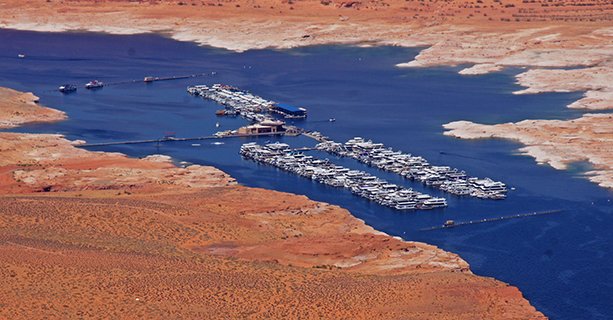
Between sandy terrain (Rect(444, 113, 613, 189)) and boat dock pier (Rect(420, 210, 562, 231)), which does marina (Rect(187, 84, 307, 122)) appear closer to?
sandy terrain (Rect(444, 113, 613, 189))

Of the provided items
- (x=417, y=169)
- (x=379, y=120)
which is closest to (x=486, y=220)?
(x=417, y=169)

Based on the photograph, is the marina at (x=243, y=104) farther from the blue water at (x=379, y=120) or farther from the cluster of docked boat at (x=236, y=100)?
the blue water at (x=379, y=120)

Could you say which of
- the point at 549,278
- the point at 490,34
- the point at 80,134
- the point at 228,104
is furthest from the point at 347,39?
the point at 549,278

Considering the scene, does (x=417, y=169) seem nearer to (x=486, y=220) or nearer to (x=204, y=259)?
(x=486, y=220)

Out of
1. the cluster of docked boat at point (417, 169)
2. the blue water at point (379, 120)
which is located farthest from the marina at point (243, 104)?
the cluster of docked boat at point (417, 169)

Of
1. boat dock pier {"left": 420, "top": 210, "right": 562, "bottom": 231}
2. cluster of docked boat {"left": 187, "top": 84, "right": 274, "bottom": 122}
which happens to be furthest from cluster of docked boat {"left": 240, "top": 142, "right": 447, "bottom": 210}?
cluster of docked boat {"left": 187, "top": 84, "right": 274, "bottom": 122}

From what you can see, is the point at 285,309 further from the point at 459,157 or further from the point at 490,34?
the point at 490,34
